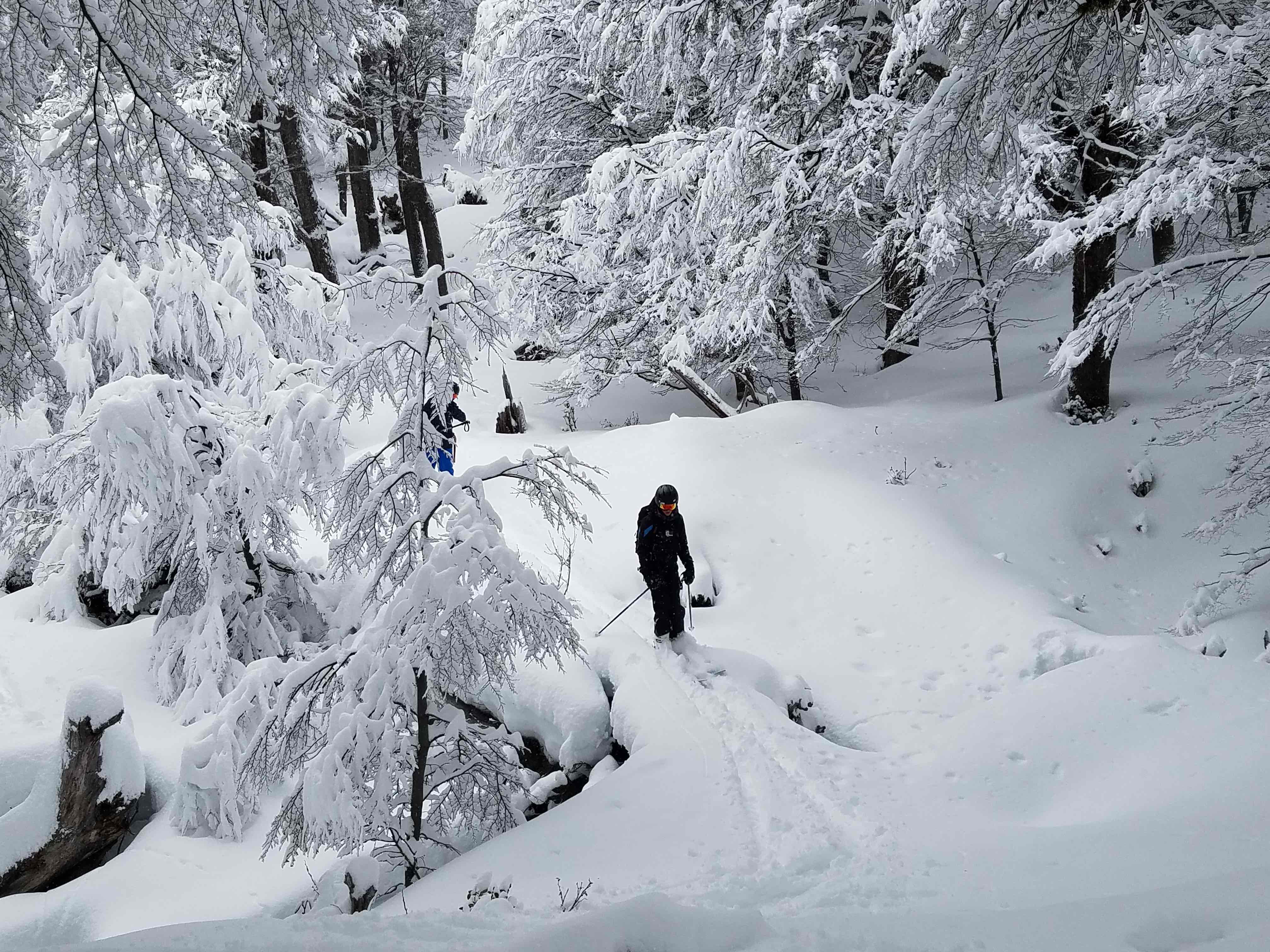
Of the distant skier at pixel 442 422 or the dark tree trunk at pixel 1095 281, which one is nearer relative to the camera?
the distant skier at pixel 442 422

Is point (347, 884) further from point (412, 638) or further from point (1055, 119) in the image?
point (1055, 119)

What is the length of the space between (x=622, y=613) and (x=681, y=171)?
5726mm

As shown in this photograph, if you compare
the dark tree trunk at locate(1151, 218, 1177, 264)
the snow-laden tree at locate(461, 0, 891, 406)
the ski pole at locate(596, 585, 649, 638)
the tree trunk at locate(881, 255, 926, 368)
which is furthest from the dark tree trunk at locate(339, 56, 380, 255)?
the dark tree trunk at locate(1151, 218, 1177, 264)

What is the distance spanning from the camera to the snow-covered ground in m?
2.90

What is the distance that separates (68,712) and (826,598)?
22.2ft

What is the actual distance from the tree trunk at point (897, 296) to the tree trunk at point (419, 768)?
8228mm

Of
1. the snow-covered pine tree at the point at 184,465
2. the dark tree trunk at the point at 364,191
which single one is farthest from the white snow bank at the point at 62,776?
the dark tree trunk at the point at 364,191

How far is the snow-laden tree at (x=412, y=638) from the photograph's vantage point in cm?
363

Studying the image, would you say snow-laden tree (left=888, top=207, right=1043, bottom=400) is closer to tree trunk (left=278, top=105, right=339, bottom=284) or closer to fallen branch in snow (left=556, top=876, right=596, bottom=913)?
fallen branch in snow (left=556, top=876, right=596, bottom=913)

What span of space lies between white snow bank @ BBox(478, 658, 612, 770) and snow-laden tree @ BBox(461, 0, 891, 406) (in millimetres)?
6019

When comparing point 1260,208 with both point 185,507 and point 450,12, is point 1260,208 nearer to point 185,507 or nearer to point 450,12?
point 450,12

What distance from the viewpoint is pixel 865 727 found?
6.12 meters

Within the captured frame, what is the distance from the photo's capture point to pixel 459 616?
3.62m

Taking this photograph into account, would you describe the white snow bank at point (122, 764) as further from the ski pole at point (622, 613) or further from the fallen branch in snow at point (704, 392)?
the fallen branch in snow at point (704, 392)
